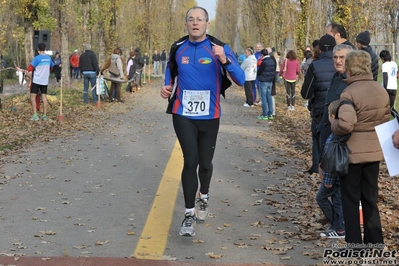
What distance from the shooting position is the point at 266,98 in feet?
62.6

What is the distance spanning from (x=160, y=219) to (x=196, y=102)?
148 cm

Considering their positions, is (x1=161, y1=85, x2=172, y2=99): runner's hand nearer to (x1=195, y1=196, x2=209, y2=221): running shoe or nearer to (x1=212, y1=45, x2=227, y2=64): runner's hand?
(x1=212, y1=45, x2=227, y2=64): runner's hand

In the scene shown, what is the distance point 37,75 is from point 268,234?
38.7ft

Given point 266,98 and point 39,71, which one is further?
point 266,98

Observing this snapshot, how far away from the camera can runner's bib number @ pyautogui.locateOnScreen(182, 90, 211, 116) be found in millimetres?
6781

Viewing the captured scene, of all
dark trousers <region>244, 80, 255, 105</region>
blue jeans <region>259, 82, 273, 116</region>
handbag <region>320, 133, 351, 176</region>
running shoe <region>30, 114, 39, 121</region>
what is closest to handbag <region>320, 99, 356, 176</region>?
handbag <region>320, 133, 351, 176</region>

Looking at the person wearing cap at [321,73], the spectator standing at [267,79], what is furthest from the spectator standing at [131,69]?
the person wearing cap at [321,73]

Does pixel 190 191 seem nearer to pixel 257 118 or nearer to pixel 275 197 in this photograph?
pixel 275 197

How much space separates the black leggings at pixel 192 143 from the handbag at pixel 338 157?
4.74 ft

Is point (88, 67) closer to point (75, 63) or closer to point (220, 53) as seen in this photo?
point (220, 53)

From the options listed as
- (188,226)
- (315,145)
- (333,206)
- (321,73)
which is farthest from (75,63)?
(333,206)

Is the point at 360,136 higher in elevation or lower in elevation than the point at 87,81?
higher

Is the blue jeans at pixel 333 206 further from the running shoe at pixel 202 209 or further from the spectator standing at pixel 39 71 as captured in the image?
the spectator standing at pixel 39 71

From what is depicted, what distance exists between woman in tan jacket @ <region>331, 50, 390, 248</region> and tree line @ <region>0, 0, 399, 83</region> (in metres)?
16.6
